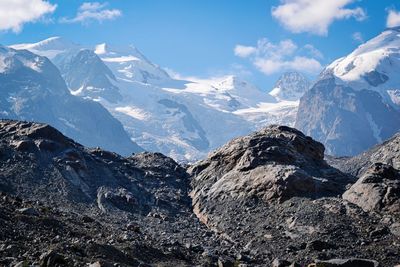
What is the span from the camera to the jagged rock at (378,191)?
37.4 meters

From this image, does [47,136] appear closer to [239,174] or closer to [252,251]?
[239,174]

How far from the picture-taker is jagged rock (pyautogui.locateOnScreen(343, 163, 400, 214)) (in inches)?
1473

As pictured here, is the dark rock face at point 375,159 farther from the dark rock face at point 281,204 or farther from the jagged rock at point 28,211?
the jagged rock at point 28,211

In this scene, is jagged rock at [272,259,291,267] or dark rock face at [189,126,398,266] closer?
jagged rock at [272,259,291,267]

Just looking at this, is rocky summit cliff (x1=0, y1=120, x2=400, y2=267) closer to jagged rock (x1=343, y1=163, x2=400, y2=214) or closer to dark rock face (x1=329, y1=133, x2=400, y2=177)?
jagged rock (x1=343, y1=163, x2=400, y2=214)

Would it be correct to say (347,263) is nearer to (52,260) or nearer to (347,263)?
(347,263)

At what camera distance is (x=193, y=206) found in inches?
1898

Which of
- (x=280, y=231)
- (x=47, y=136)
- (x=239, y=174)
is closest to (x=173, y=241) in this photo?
(x=280, y=231)

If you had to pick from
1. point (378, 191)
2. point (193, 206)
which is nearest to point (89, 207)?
point (193, 206)

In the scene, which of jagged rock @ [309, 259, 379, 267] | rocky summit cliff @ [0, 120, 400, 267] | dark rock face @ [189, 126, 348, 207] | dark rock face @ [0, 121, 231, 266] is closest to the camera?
dark rock face @ [0, 121, 231, 266]

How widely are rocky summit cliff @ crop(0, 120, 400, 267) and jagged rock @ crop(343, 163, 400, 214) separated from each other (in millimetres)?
102

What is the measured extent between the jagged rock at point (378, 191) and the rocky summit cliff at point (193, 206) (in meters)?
0.10

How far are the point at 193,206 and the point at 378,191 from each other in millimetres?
15891

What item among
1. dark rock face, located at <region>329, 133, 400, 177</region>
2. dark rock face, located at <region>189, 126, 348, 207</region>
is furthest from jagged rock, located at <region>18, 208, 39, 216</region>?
dark rock face, located at <region>329, 133, 400, 177</region>
